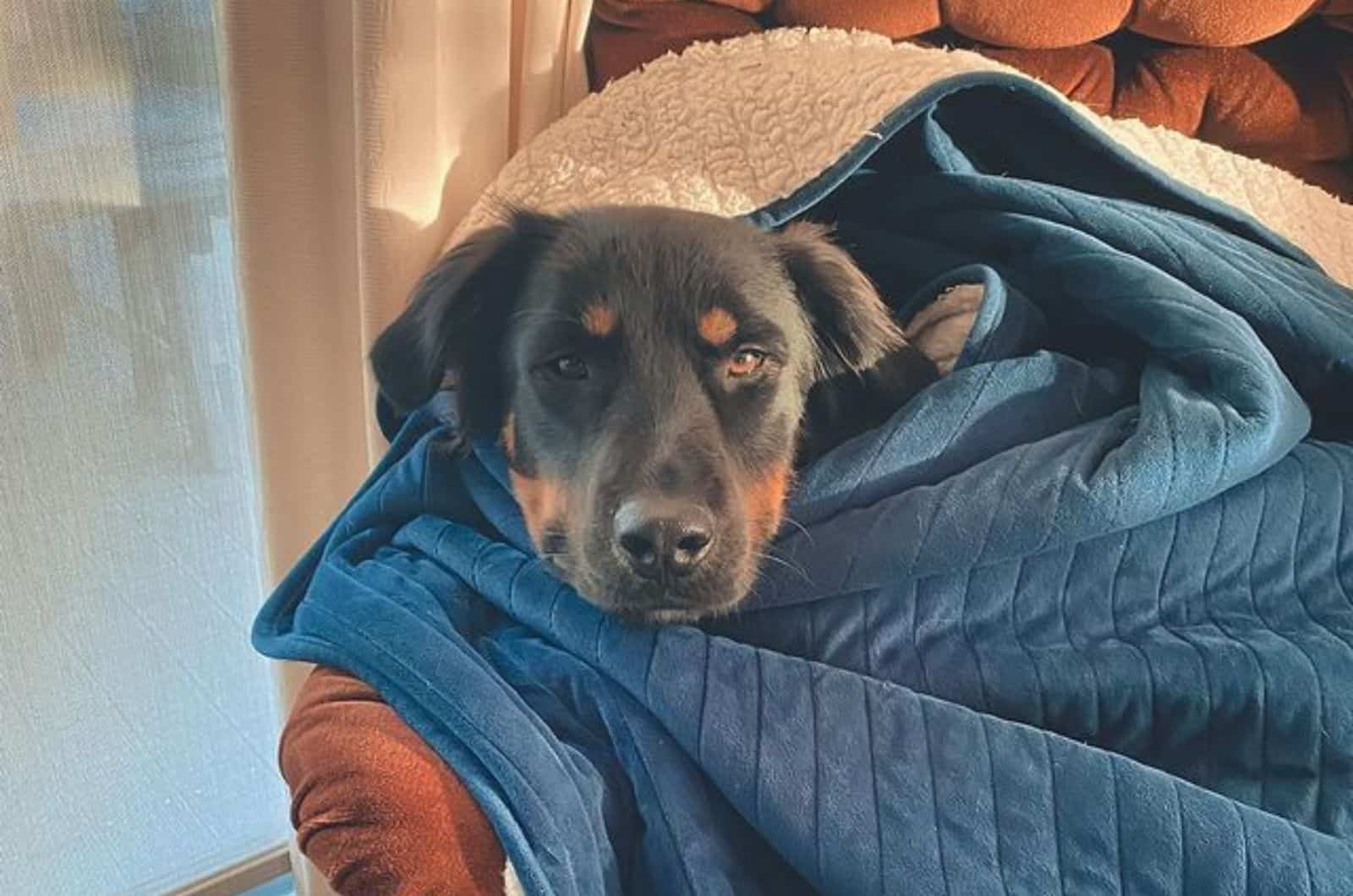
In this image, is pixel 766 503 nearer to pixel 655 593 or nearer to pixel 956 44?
pixel 655 593

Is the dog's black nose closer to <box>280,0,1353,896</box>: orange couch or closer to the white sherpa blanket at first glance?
<box>280,0,1353,896</box>: orange couch

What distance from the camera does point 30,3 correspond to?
1038mm

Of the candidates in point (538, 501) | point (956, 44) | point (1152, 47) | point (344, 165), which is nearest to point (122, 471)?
point (344, 165)

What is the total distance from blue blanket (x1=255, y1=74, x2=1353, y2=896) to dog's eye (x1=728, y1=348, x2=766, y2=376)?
99 mm

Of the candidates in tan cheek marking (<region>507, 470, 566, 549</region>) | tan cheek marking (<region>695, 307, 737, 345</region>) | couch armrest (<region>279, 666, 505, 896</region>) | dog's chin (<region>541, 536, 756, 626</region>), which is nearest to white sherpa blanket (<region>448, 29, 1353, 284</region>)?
tan cheek marking (<region>695, 307, 737, 345</region>)

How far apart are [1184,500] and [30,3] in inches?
41.1

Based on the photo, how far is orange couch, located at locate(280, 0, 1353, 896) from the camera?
30.4 inches

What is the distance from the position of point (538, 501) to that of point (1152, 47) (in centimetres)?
118

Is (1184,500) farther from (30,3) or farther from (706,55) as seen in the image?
(30,3)

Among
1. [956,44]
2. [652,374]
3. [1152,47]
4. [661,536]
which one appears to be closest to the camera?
[661,536]

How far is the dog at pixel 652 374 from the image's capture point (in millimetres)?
913

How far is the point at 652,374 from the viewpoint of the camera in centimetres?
99

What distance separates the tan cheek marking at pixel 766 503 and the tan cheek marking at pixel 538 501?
5.8 inches

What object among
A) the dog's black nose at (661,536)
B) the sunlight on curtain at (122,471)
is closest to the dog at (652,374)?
the dog's black nose at (661,536)
